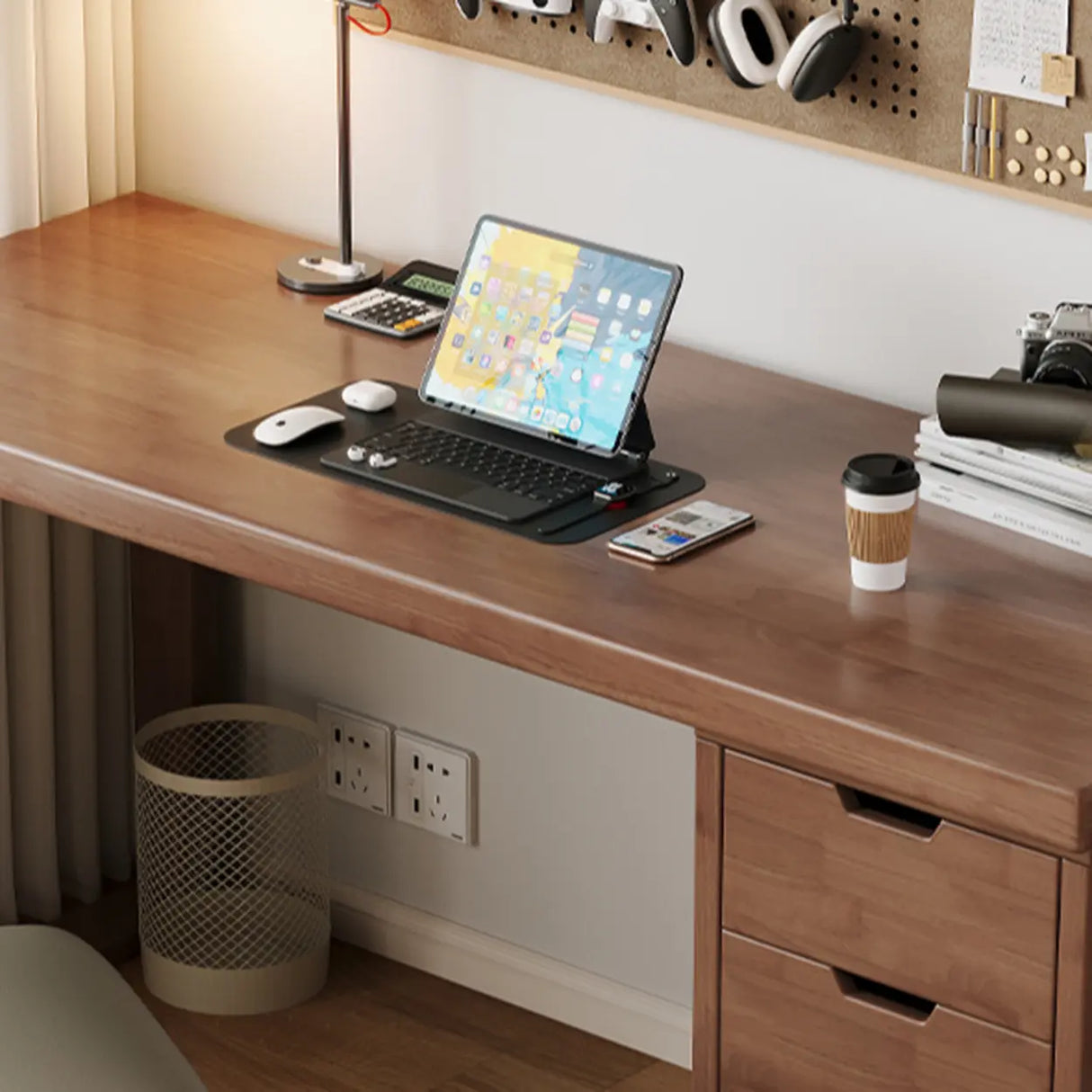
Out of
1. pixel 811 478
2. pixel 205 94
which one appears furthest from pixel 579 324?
pixel 205 94

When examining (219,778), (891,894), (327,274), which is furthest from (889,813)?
(219,778)

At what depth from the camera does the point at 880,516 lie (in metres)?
1.82

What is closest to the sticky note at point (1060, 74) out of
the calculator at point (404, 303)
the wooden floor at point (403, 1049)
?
the calculator at point (404, 303)

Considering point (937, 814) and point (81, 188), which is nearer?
point (937, 814)

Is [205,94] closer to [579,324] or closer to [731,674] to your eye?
[579,324]

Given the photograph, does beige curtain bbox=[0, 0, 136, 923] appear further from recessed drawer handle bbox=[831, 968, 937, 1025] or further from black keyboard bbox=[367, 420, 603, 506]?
recessed drawer handle bbox=[831, 968, 937, 1025]

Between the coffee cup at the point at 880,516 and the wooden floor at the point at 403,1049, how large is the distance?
93 centimetres

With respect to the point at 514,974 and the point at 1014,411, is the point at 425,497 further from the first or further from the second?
the point at 514,974

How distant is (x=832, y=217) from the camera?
89.0 inches

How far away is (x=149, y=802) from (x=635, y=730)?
560mm

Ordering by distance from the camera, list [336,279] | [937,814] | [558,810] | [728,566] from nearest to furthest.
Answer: [937,814] → [728,566] → [336,279] → [558,810]

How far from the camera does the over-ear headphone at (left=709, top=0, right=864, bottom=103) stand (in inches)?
83.7

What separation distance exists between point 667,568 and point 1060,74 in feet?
1.83

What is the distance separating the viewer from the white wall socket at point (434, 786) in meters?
2.71
